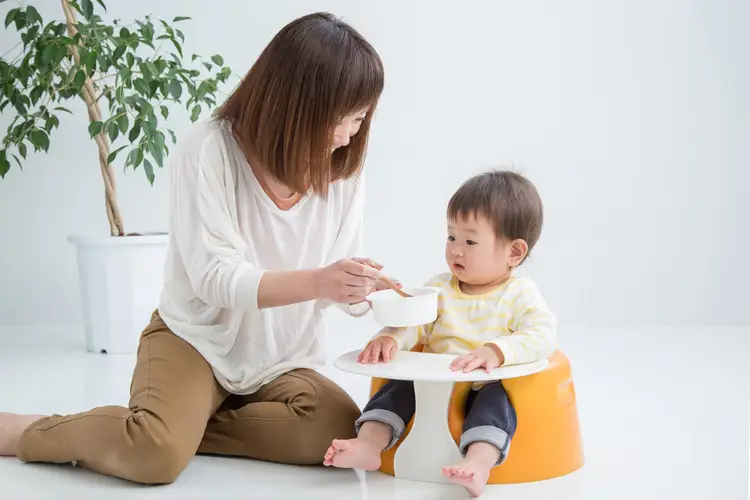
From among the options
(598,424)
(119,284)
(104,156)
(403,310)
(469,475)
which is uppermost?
(104,156)

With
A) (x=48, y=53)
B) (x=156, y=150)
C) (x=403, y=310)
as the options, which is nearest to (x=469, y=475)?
(x=403, y=310)

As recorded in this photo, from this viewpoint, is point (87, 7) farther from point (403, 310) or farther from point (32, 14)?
point (403, 310)

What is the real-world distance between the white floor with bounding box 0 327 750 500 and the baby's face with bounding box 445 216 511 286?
39cm

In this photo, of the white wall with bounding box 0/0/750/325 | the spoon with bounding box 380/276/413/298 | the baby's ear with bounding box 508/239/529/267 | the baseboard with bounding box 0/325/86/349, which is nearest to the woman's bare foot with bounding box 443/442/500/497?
the spoon with bounding box 380/276/413/298

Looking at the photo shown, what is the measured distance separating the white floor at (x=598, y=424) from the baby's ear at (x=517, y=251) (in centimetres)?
39

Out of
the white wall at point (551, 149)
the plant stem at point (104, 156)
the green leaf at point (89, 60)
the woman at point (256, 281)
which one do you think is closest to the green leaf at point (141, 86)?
the green leaf at point (89, 60)

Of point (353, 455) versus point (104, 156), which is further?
point (104, 156)

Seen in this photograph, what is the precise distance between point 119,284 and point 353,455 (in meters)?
1.51

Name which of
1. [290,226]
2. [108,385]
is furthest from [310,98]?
[108,385]

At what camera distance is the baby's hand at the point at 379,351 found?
1.57m

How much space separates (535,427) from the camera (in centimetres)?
156

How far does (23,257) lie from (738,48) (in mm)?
Answer: 2674

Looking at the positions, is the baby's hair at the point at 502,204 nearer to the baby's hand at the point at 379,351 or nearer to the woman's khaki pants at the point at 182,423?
the baby's hand at the point at 379,351

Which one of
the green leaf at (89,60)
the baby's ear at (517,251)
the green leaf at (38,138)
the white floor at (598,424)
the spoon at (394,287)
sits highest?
the green leaf at (89,60)
